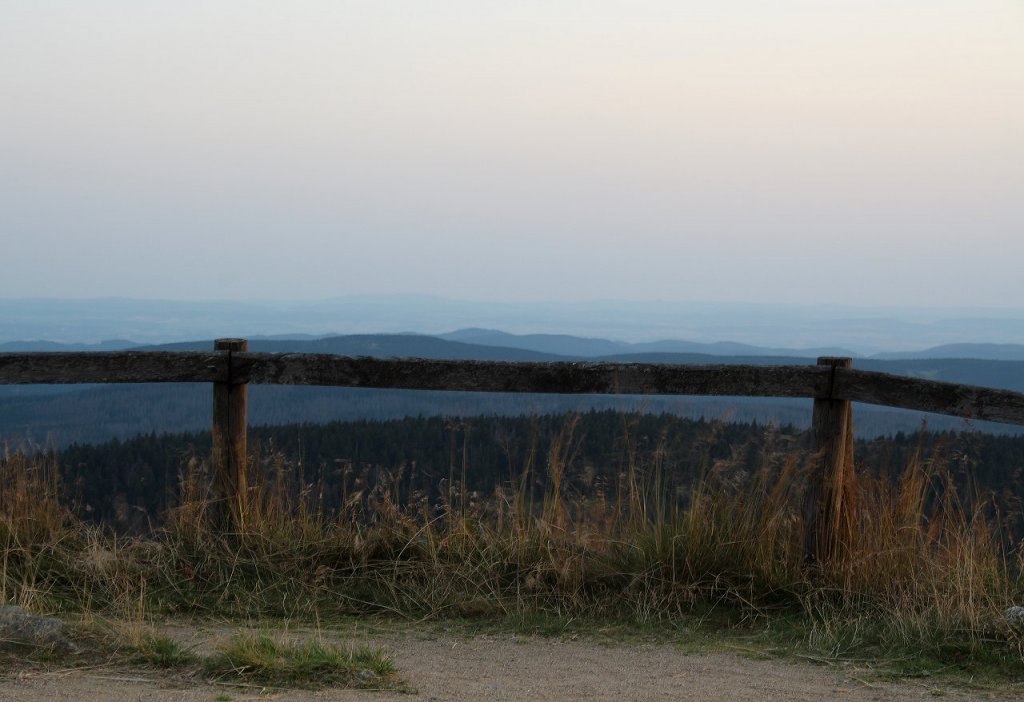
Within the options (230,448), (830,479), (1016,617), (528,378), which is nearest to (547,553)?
(528,378)

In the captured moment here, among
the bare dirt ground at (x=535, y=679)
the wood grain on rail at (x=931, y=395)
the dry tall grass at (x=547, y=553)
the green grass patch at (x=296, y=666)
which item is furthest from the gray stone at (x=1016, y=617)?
the green grass patch at (x=296, y=666)

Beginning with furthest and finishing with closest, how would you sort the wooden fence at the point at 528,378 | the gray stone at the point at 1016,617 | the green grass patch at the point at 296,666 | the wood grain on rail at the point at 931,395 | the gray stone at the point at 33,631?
the wooden fence at the point at 528,378 < the wood grain on rail at the point at 931,395 < the gray stone at the point at 1016,617 < the gray stone at the point at 33,631 < the green grass patch at the point at 296,666

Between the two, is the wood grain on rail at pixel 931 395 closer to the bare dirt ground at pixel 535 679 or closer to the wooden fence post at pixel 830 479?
the wooden fence post at pixel 830 479

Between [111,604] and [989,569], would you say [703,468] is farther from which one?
[111,604]

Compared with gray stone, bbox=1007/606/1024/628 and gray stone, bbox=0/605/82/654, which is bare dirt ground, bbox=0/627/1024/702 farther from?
→ gray stone, bbox=1007/606/1024/628

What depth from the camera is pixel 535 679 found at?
4484 millimetres

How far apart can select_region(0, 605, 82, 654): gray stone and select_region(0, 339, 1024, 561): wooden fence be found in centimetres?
158

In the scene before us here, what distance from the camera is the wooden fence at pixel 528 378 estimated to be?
578 cm

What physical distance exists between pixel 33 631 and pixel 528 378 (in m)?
2.82

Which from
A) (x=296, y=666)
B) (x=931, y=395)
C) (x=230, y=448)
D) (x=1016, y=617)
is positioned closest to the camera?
(x=296, y=666)

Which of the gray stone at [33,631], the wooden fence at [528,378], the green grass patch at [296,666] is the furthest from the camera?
the wooden fence at [528,378]

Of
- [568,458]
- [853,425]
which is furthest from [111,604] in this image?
[853,425]

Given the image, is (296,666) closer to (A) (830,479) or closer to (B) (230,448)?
(B) (230,448)

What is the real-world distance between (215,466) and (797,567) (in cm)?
350
